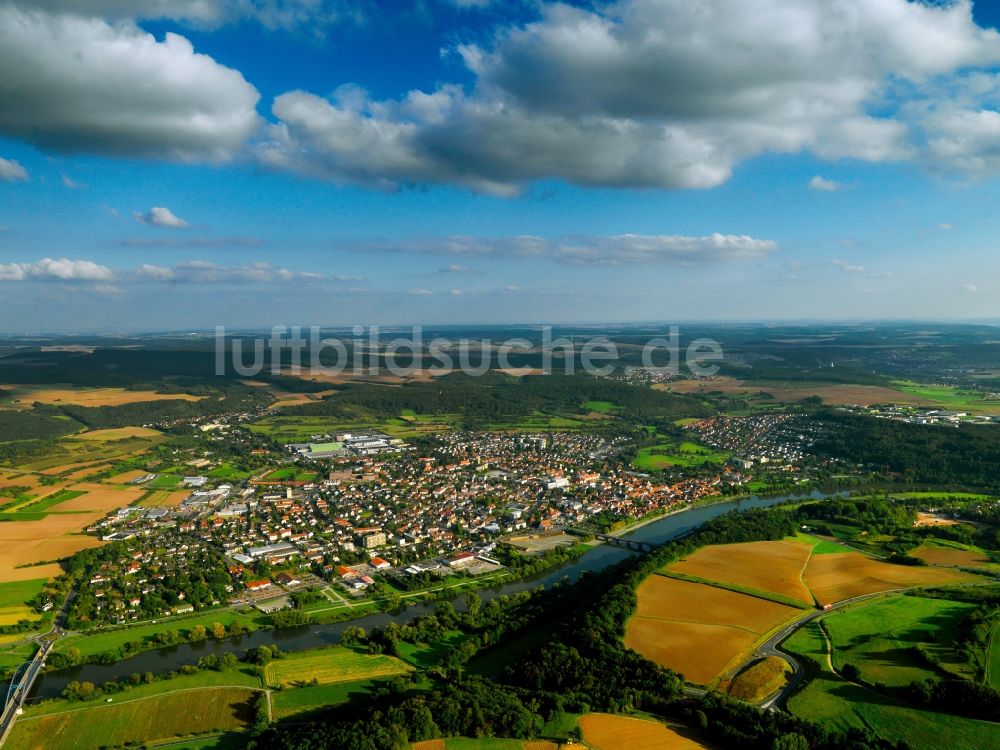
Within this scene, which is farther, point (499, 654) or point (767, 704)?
point (499, 654)

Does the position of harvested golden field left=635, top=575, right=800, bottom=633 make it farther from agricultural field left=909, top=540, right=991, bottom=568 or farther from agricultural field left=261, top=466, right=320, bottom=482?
agricultural field left=261, top=466, right=320, bottom=482

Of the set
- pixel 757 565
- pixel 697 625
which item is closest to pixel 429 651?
pixel 697 625

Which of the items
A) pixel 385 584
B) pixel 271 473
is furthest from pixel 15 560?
pixel 271 473

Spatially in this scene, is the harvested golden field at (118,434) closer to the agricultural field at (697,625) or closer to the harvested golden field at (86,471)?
the harvested golden field at (86,471)

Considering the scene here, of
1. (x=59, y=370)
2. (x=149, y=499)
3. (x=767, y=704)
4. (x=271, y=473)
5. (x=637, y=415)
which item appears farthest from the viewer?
(x=59, y=370)

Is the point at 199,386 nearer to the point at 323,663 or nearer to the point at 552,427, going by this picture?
the point at 552,427

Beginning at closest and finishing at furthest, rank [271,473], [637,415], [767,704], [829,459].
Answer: [767,704]
[271,473]
[829,459]
[637,415]
